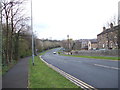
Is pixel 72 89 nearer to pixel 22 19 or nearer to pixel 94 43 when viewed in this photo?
pixel 22 19

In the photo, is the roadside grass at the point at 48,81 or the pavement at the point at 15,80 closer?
the roadside grass at the point at 48,81

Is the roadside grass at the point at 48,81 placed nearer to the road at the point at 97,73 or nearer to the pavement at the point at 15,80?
the pavement at the point at 15,80

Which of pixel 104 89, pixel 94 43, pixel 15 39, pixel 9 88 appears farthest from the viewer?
pixel 94 43

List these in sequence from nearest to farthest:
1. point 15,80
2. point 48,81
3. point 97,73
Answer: point 48,81 < point 15,80 < point 97,73

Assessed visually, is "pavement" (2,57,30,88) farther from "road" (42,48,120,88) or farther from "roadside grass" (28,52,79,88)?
"road" (42,48,120,88)

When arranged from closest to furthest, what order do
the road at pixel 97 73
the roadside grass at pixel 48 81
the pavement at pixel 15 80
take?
the roadside grass at pixel 48 81
the pavement at pixel 15 80
the road at pixel 97 73

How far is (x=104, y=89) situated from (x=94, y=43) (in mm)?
100332

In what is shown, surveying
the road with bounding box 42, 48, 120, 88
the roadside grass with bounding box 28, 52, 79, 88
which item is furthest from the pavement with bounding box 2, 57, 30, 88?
the road with bounding box 42, 48, 120, 88

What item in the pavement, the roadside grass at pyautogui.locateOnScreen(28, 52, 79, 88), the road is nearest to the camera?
the roadside grass at pyautogui.locateOnScreen(28, 52, 79, 88)

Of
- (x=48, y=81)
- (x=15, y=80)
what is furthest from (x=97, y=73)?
(x=15, y=80)

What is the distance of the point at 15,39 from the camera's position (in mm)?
33000

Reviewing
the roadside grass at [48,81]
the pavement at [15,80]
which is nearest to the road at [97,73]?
the roadside grass at [48,81]

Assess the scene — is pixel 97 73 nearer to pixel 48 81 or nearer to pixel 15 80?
pixel 48 81

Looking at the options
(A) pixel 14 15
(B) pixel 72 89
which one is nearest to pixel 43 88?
(B) pixel 72 89
